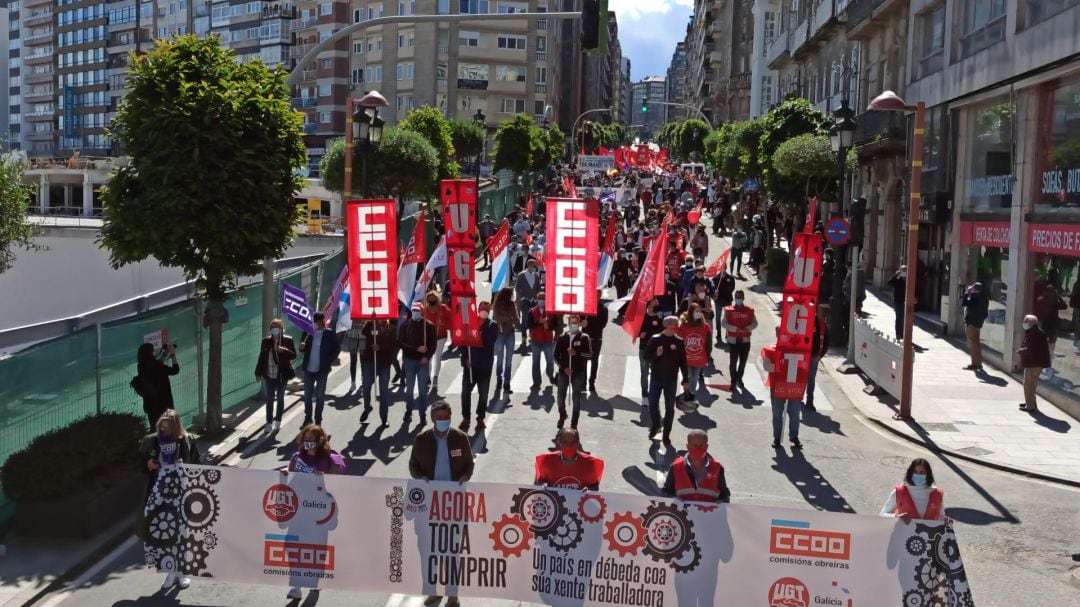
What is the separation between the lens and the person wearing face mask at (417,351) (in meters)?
14.2

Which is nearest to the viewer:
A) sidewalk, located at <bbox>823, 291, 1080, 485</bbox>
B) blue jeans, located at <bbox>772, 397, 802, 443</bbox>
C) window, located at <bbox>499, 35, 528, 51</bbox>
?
blue jeans, located at <bbox>772, 397, 802, 443</bbox>

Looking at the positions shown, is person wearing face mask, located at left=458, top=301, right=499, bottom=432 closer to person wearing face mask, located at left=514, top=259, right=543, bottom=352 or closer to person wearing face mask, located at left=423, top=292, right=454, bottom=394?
person wearing face mask, located at left=423, top=292, right=454, bottom=394

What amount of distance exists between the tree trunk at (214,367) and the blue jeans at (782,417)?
23.7 ft

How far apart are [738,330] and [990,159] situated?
8588 millimetres

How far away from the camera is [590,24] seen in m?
15.0

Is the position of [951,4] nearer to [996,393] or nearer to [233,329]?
[996,393]

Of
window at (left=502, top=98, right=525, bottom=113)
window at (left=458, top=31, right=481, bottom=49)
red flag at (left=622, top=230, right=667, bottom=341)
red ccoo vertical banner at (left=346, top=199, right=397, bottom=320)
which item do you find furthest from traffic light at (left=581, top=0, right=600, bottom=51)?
window at (left=502, top=98, right=525, bottom=113)

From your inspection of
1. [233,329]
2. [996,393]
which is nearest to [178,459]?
[233,329]

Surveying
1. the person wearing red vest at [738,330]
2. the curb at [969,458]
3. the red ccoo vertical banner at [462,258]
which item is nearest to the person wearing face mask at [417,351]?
the red ccoo vertical banner at [462,258]

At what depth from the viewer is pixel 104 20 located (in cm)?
10888

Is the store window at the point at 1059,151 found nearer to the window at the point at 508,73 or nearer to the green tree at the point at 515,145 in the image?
the green tree at the point at 515,145

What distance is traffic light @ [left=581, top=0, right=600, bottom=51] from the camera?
1497 centimetres

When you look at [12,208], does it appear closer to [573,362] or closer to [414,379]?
[414,379]

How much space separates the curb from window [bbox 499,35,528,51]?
230 ft
